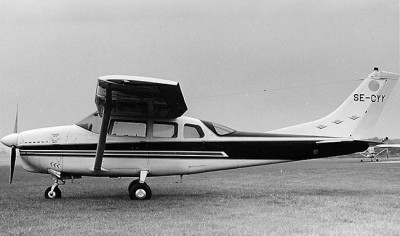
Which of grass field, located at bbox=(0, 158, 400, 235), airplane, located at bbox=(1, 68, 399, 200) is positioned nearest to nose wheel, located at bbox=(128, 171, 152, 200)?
airplane, located at bbox=(1, 68, 399, 200)

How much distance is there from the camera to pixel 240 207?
8406 millimetres

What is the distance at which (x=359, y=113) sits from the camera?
1174cm

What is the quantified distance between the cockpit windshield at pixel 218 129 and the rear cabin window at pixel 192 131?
290 millimetres

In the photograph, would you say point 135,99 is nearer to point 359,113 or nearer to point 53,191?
point 53,191

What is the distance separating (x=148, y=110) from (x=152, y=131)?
622mm

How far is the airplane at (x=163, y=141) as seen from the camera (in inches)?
402

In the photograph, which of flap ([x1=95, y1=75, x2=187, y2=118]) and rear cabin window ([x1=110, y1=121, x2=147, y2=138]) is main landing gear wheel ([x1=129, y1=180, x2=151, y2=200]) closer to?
rear cabin window ([x1=110, y1=121, x2=147, y2=138])

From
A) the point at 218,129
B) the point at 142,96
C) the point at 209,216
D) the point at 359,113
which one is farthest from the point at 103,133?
the point at 359,113

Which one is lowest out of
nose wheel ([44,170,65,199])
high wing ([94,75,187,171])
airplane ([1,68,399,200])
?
nose wheel ([44,170,65,199])

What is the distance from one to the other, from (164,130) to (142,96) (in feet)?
5.14

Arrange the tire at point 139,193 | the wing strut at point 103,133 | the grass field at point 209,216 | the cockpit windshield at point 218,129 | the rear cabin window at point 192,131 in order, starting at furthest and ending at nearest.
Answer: the cockpit windshield at point 218,129, the rear cabin window at point 192,131, the tire at point 139,193, the wing strut at point 103,133, the grass field at point 209,216

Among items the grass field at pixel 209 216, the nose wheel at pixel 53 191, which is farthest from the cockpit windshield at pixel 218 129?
the nose wheel at pixel 53 191

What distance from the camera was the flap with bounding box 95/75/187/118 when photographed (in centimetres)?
834

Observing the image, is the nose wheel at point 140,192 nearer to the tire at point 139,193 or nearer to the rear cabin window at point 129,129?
the tire at point 139,193
